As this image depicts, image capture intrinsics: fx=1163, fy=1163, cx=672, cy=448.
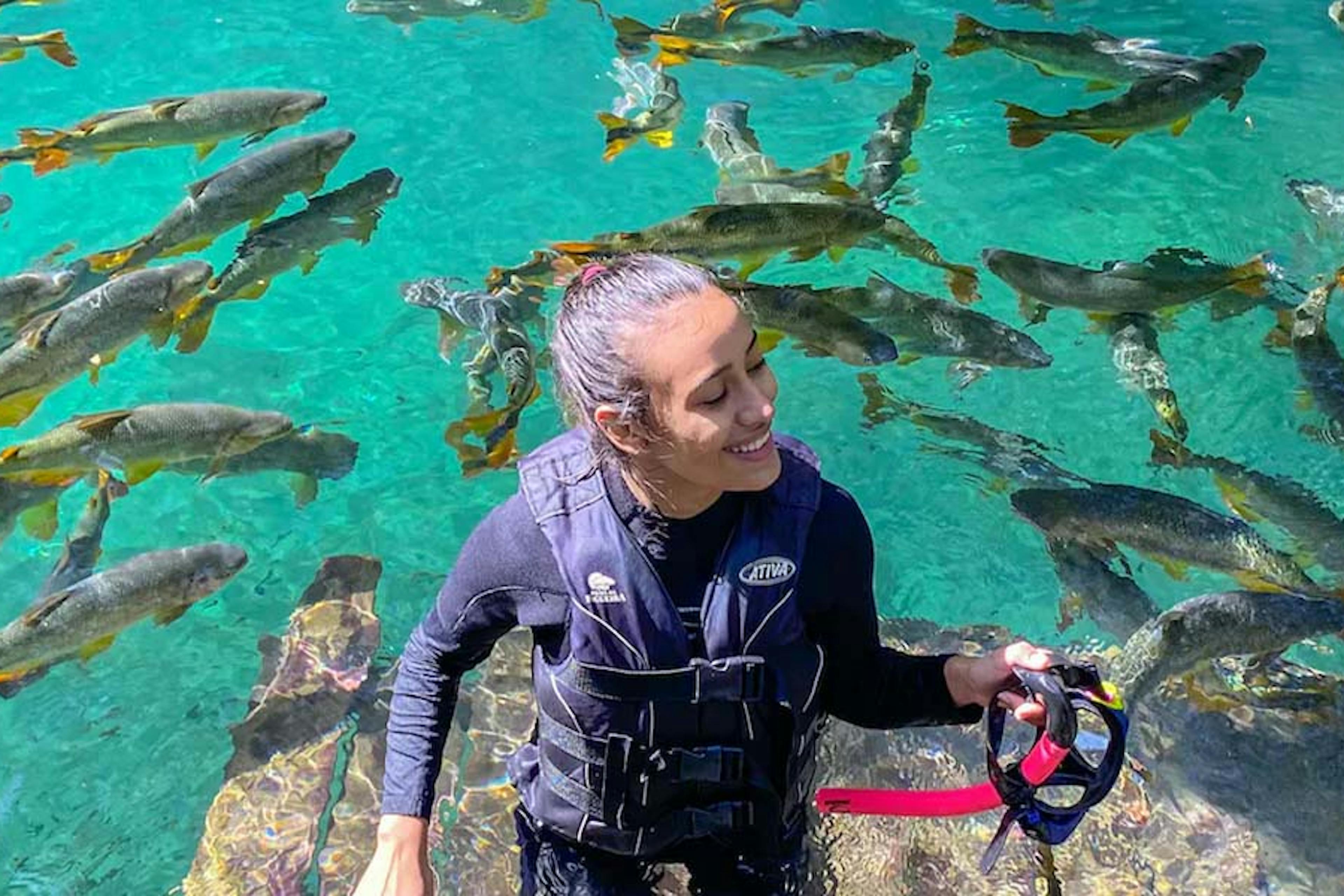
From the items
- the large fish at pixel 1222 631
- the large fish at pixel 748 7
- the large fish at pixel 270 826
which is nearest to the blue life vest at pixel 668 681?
the large fish at pixel 270 826

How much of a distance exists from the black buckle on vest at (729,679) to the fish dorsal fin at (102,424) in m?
2.64

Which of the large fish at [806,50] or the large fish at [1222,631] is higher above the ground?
the large fish at [806,50]

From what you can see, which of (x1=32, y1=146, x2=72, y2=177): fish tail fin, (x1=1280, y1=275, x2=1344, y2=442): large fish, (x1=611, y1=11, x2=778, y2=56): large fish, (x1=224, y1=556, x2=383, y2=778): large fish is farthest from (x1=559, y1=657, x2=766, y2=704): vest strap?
(x1=611, y1=11, x2=778, y2=56): large fish

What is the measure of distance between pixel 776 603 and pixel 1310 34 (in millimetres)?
8434

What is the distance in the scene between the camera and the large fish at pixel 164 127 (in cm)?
450

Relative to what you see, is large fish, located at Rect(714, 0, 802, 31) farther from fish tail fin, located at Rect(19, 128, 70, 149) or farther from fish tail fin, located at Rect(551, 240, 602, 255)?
fish tail fin, located at Rect(19, 128, 70, 149)

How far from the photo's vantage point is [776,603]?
1846 mm

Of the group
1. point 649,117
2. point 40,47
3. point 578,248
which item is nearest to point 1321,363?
point 578,248

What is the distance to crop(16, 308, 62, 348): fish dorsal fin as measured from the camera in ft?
12.6

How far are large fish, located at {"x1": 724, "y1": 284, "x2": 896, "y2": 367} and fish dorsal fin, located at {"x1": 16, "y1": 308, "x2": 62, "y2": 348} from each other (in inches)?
89.8

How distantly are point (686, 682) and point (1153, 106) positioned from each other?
3.85 m

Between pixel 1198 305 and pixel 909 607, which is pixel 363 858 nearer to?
pixel 909 607

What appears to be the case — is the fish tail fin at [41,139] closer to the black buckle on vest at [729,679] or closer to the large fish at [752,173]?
the large fish at [752,173]

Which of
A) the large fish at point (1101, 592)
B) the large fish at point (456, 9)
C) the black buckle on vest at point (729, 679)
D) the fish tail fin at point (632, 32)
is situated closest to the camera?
the black buckle on vest at point (729, 679)
